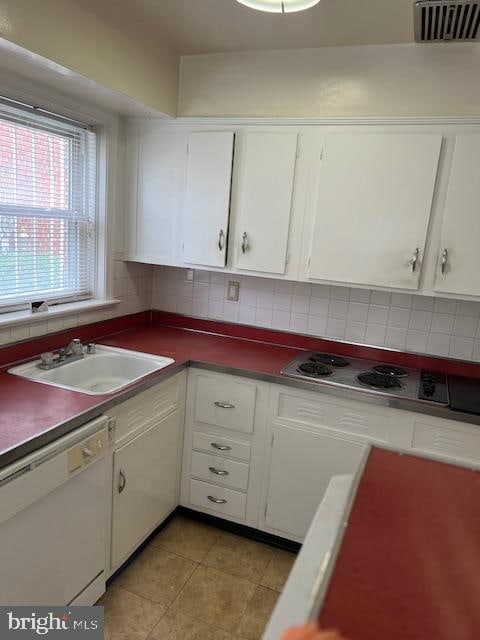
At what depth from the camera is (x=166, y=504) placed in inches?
91.6

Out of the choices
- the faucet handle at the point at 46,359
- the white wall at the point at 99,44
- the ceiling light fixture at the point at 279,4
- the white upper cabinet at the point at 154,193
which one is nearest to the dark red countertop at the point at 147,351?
the faucet handle at the point at 46,359

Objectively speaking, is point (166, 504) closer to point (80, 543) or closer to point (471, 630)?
point (80, 543)

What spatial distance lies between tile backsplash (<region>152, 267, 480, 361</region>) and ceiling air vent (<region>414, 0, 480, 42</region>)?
1175 mm

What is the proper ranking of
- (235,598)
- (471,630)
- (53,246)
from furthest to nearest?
1. (53,246)
2. (235,598)
3. (471,630)

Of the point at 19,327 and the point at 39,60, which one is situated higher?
the point at 39,60

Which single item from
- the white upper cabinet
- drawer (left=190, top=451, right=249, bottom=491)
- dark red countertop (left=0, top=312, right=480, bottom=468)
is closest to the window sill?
dark red countertop (left=0, top=312, right=480, bottom=468)

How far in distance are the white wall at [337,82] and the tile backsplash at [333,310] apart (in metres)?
0.91

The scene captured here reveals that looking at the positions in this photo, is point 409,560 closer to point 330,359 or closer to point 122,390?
point 122,390

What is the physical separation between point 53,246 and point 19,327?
0.49 m

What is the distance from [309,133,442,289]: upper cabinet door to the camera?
2.02 meters

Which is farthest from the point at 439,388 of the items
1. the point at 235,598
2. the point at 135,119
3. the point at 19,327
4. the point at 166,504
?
the point at 135,119

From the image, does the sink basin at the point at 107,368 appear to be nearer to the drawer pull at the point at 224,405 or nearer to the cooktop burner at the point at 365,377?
the drawer pull at the point at 224,405

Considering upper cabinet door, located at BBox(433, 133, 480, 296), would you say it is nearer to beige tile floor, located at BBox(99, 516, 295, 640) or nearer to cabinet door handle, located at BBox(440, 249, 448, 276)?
cabinet door handle, located at BBox(440, 249, 448, 276)

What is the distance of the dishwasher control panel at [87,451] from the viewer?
1.52 metres
